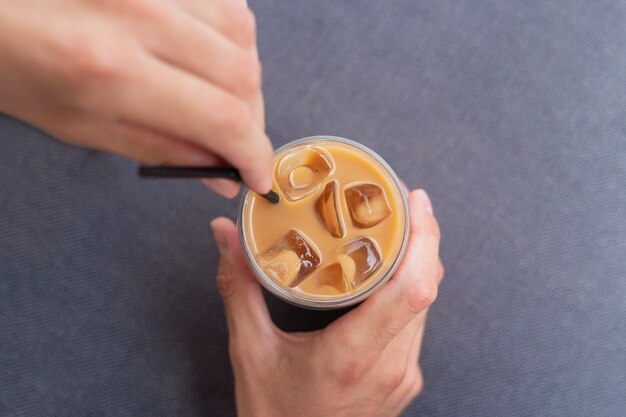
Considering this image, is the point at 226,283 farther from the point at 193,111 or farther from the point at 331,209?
the point at 193,111

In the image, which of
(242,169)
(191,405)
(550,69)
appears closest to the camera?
(242,169)

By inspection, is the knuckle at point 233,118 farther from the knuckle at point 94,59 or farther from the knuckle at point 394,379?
the knuckle at point 394,379

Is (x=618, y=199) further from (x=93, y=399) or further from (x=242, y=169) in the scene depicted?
(x=93, y=399)

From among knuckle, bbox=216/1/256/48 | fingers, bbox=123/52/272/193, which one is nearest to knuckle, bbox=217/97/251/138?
fingers, bbox=123/52/272/193

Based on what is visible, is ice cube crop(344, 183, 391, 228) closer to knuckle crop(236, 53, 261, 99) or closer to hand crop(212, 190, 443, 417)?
hand crop(212, 190, 443, 417)

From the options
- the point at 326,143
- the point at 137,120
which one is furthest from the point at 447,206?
the point at 137,120

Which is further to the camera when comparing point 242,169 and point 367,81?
point 367,81

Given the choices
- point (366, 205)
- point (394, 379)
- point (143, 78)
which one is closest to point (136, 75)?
point (143, 78)
